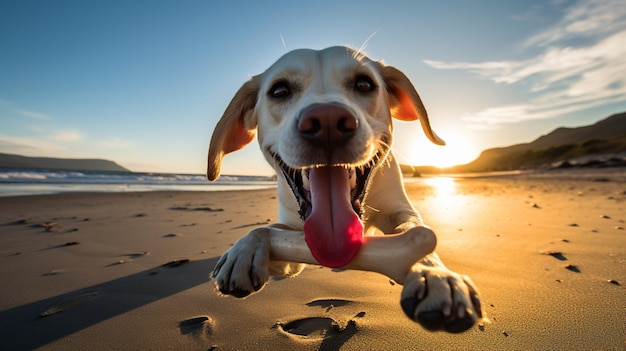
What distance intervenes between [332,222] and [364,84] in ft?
3.90

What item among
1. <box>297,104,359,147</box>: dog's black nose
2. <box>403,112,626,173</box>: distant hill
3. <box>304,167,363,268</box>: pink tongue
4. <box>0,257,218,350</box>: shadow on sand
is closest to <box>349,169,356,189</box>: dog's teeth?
<box>304,167,363,268</box>: pink tongue

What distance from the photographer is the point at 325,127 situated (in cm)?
182

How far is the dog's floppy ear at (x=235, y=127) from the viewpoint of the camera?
2.83m

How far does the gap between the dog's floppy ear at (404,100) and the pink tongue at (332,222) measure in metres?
1.07

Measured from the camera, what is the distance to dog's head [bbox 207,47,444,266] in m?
1.83

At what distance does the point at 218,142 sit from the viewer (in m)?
2.82

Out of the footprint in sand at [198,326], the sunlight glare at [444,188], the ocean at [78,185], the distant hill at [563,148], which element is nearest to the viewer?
the footprint in sand at [198,326]

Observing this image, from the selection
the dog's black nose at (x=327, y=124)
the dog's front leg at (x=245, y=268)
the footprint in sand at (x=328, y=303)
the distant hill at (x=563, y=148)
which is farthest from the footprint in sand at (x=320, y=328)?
the distant hill at (x=563, y=148)

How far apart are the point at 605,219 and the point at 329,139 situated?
4976mm

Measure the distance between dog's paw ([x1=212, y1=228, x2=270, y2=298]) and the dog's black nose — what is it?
650mm

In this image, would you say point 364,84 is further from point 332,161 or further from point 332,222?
point 332,222

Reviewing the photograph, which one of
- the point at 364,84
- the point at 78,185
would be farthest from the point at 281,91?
the point at 78,185

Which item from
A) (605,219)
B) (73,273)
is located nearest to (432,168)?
(605,219)

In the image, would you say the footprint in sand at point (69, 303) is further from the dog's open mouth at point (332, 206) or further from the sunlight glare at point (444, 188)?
the sunlight glare at point (444, 188)
